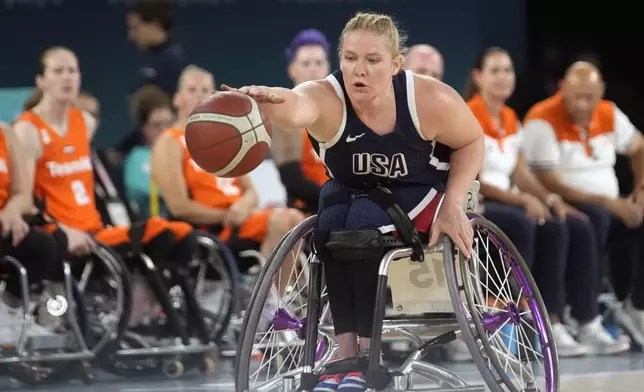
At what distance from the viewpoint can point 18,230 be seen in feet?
17.5

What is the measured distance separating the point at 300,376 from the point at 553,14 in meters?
5.91

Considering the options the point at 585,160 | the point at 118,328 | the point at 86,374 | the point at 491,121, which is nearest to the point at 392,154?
the point at 118,328

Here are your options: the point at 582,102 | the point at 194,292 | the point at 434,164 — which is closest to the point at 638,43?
the point at 582,102

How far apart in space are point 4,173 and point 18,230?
1.08 ft

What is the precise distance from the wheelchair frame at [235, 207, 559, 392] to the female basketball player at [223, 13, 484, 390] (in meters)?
0.07

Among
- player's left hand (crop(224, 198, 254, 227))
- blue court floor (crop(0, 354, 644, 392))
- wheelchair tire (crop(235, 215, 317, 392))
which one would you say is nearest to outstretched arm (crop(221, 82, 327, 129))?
wheelchair tire (crop(235, 215, 317, 392))

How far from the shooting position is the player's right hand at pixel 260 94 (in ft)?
10.8

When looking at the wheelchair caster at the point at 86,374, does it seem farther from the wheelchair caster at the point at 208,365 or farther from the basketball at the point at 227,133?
the basketball at the point at 227,133

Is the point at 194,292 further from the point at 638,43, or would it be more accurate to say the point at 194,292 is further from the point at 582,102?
the point at 638,43

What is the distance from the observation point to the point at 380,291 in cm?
353

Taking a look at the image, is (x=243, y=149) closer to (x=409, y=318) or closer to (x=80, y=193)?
(x=409, y=318)

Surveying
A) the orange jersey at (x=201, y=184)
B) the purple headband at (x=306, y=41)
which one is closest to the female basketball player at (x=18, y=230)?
the orange jersey at (x=201, y=184)

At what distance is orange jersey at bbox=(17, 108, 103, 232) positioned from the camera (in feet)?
19.2

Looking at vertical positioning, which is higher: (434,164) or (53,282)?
(434,164)
